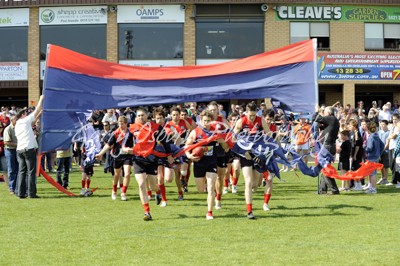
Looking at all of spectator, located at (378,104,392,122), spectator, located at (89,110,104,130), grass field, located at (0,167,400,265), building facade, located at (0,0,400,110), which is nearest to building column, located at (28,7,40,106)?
building facade, located at (0,0,400,110)

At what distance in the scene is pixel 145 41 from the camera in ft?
112

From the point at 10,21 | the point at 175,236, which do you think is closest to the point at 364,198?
the point at 175,236

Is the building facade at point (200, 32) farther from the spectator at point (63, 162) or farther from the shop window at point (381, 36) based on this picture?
the spectator at point (63, 162)

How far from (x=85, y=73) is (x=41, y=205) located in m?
3.03

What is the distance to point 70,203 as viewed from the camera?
14570 mm

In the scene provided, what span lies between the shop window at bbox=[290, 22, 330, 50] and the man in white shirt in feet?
69.0

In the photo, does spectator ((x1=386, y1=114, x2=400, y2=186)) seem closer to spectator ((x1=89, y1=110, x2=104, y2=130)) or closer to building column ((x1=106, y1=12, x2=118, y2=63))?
spectator ((x1=89, y1=110, x2=104, y2=130))

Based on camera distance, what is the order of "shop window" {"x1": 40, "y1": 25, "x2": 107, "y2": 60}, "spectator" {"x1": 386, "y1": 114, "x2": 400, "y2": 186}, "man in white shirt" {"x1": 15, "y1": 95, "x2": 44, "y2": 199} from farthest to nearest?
1. "shop window" {"x1": 40, "y1": 25, "x2": 107, "y2": 60}
2. "spectator" {"x1": 386, "y1": 114, "x2": 400, "y2": 186}
3. "man in white shirt" {"x1": 15, "y1": 95, "x2": 44, "y2": 199}

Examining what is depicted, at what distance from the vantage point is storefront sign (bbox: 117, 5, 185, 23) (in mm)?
33719

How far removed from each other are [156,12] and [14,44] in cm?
761

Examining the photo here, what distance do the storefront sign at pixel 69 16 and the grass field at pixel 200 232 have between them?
19.9 meters

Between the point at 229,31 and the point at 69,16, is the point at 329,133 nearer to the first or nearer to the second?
the point at 229,31

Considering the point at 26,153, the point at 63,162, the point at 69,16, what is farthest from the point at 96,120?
the point at 69,16

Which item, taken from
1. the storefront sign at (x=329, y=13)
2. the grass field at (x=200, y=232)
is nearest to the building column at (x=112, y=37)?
the storefront sign at (x=329, y=13)
